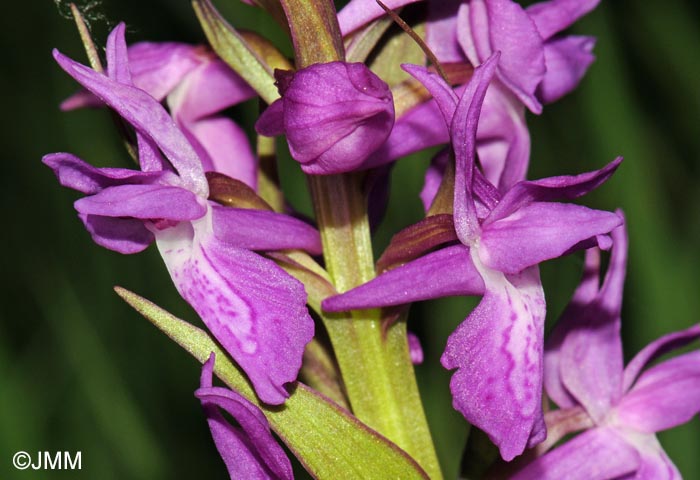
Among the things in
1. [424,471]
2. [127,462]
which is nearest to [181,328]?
[424,471]

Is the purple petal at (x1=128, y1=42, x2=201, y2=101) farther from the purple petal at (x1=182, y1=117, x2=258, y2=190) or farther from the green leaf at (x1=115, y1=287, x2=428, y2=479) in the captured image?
the green leaf at (x1=115, y1=287, x2=428, y2=479)

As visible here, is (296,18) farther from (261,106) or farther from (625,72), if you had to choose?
(625,72)

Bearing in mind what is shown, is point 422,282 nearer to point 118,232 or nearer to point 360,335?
point 360,335

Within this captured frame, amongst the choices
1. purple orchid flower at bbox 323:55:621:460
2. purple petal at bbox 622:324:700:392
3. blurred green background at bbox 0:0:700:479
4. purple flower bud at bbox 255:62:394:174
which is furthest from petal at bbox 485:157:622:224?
blurred green background at bbox 0:0:700:479

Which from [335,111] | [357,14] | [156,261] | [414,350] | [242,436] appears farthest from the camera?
[156,261]

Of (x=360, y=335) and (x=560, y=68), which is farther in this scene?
(x=560, y=68)

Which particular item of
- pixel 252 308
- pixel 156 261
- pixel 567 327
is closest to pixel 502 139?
pixel 567 327
